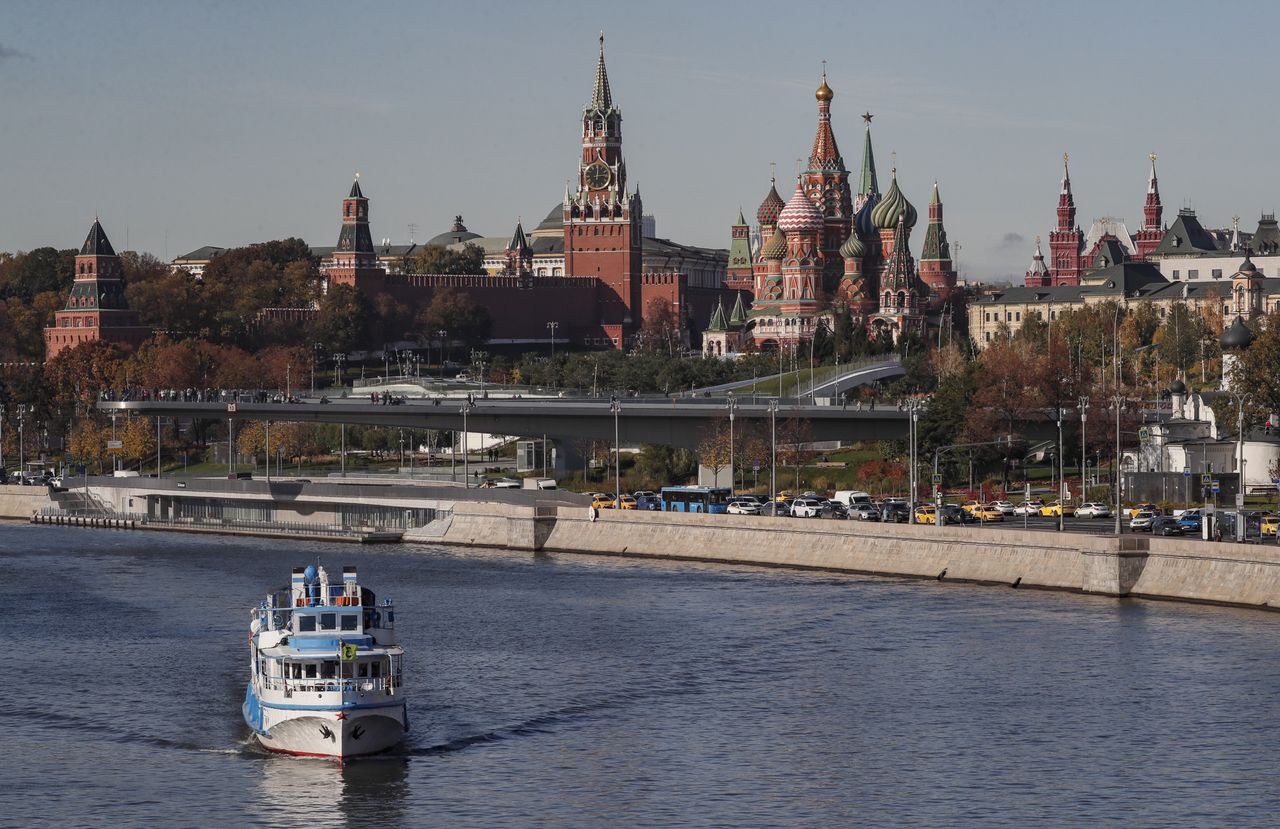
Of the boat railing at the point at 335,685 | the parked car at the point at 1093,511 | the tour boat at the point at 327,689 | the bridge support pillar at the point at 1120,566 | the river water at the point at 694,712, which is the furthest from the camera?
the parked car at the point at 1093,511

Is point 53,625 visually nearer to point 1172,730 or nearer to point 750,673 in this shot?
point 750,673

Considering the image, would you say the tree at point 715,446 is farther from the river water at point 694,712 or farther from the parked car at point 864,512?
the river water at point 694,712

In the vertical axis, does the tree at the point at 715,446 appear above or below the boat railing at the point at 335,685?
above

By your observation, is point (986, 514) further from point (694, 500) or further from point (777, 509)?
point (694, 500)

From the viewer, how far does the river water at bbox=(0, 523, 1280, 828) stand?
4953 cm

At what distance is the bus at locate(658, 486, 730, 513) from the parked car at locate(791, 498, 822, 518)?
12.0 feet

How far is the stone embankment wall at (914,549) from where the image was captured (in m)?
74.4

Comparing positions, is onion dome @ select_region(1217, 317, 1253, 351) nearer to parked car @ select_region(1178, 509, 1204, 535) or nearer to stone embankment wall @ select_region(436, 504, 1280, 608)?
parked car @ select_region(1178, 509, 1204, 535)

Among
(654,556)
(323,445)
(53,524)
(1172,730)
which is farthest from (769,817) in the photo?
(323,445)

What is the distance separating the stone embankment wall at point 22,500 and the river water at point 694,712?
46887mm

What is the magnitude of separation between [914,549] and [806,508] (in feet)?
50.4

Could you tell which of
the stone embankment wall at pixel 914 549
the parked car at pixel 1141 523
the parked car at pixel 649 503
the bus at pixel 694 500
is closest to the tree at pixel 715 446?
the parked car at pixel 649 503

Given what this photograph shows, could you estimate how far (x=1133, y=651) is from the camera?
6581 centimetres

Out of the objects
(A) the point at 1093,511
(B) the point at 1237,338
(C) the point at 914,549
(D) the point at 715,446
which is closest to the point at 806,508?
(A) the point at 1093,511
